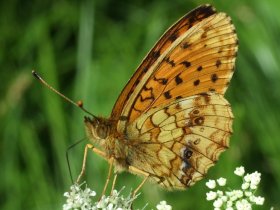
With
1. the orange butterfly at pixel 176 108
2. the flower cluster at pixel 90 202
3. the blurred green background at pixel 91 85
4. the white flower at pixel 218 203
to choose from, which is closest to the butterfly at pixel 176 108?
the orange butterfly at pixel 176 108

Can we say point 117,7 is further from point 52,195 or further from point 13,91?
point 52,195

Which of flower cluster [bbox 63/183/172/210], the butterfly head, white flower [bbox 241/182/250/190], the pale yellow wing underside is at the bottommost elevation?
white flower [bbox 241/182/250/190]

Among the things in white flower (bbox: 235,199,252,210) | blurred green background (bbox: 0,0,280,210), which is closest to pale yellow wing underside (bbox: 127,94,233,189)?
white flower (bbox: 235,199,252,210)

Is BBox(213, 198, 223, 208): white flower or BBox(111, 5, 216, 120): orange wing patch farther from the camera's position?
BBox(111, 5, 216, 120): orange wing patch

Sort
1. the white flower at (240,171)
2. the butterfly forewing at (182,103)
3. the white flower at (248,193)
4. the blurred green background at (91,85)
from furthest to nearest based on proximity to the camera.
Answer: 1. the blurred green background at (91,85)
2. the butterfly forewing at (182,103)
3. the white flower at (240,171)
4. the white flower at (248,193)

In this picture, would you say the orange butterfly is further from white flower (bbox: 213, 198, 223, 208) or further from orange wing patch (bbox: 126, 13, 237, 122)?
white flower (bbox: 213, 198, 223, 208)

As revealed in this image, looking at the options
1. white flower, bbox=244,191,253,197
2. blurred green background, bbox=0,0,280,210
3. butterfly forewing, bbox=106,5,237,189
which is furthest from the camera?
blurred green background, bbox=0,0,280,210

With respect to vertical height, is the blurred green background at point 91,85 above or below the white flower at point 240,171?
above

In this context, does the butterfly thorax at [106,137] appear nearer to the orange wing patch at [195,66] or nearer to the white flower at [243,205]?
the orange wing patch at [195,66]
